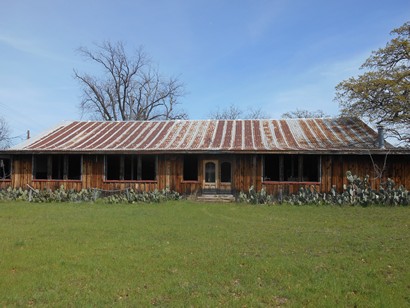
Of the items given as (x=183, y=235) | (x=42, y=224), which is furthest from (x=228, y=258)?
(x=42, y=224)

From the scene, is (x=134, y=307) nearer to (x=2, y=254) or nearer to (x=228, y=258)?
(x=228, y=258)

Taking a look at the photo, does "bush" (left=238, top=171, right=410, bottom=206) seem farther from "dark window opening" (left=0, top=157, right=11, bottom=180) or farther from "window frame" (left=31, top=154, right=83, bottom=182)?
"dark window opening" (left=0, top=157, right=11, bottom=180)

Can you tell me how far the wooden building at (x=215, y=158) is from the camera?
1858 cm

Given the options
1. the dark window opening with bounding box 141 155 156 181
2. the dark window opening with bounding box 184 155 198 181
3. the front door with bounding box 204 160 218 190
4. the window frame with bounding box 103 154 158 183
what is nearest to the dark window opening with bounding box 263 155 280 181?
the front door with bounding box 204 160 218 190

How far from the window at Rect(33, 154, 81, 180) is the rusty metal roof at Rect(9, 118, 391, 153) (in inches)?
32.4

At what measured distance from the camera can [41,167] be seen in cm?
2252

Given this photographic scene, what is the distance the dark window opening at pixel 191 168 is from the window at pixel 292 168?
3641 millimetres

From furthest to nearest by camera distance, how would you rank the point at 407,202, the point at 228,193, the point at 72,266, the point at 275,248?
1. the point at 228,193
2. the point at 407,202
3. the point at 275,248
4. the point at 72,266

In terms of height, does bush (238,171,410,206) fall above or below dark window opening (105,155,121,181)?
below

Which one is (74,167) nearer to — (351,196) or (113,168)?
(113,168)

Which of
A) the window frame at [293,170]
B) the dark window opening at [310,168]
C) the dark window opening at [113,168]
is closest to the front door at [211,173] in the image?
the window frame at [293,170]

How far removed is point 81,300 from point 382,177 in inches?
651

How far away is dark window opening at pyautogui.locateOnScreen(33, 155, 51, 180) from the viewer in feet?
71.9

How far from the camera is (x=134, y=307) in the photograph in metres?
5.25
